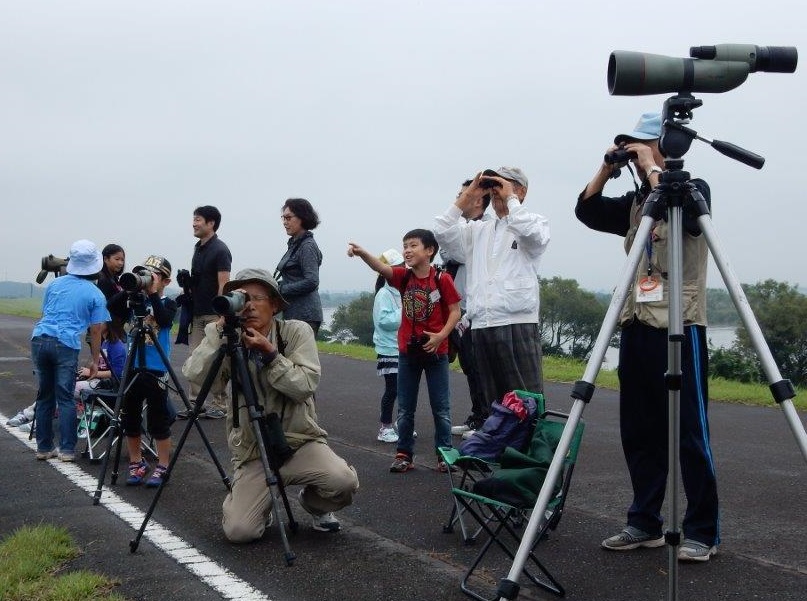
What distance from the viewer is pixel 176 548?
4.79m

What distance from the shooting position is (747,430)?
28.5 ft

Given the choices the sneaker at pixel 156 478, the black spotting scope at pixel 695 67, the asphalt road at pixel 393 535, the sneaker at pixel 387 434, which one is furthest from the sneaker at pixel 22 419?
the black spotting scope at pixel 695 67

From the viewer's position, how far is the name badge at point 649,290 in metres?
4.16

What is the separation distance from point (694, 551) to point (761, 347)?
1510 mm

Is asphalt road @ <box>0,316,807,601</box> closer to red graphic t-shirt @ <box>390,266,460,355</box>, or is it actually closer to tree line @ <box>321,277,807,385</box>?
red graphic t-shirt @ <box>390,266,460,355</box>

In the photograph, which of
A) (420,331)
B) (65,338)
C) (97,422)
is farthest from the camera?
(97,422)

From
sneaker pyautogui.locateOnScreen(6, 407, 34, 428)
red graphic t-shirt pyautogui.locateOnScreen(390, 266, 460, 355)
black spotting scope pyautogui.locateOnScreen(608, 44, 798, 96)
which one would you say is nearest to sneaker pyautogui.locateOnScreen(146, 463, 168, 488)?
red graphic t-shirt pyautogui.locateOnScreen(390, 266, 460, 355)

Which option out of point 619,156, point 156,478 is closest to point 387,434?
point 156,478

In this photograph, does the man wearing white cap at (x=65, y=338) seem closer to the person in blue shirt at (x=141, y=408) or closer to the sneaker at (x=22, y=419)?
the person in blue shirt at (x=141, y=408)

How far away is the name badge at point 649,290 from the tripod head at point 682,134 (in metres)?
0.86

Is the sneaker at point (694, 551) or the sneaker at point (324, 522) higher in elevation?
the sneaker at point (694, 551)

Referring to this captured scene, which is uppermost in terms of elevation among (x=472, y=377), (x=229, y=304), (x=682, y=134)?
(x=682, y=134)

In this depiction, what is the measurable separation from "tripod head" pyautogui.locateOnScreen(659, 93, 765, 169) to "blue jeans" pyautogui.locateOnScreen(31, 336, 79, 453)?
214 inches

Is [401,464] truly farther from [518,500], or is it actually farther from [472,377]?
[518,500]
